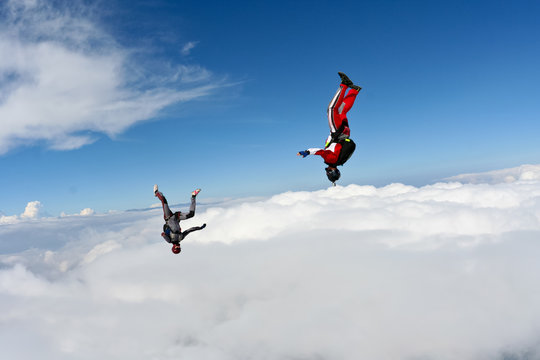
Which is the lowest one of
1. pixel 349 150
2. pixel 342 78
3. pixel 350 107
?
pixel 349 150

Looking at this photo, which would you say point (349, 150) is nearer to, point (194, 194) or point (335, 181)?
point (335, 181)

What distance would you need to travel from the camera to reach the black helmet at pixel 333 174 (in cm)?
852

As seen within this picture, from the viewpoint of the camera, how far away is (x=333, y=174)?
8.53 meters

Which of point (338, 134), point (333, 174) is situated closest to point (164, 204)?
point (333, 174)

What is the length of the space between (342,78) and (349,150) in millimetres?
2029

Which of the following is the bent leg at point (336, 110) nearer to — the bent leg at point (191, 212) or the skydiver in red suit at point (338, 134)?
the skydiver in red suit at point (338, 134)

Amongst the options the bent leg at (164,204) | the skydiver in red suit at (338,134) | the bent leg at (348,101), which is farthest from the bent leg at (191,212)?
the bent leg at (348,101)

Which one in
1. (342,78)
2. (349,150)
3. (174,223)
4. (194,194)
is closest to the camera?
(342,78)

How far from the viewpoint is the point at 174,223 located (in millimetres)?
10578

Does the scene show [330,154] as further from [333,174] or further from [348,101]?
[348,101]

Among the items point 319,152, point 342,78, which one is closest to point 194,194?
point 319,152

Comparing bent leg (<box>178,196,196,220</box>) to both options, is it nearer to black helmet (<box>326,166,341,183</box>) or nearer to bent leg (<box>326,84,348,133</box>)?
black helmet (<box>326,166,341,183</box>)

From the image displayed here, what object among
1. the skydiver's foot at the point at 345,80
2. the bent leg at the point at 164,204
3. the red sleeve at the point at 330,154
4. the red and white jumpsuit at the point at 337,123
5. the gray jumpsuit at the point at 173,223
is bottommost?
the gray jumpsuit at the point at 173,223

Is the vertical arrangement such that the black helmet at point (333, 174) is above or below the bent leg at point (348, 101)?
below
